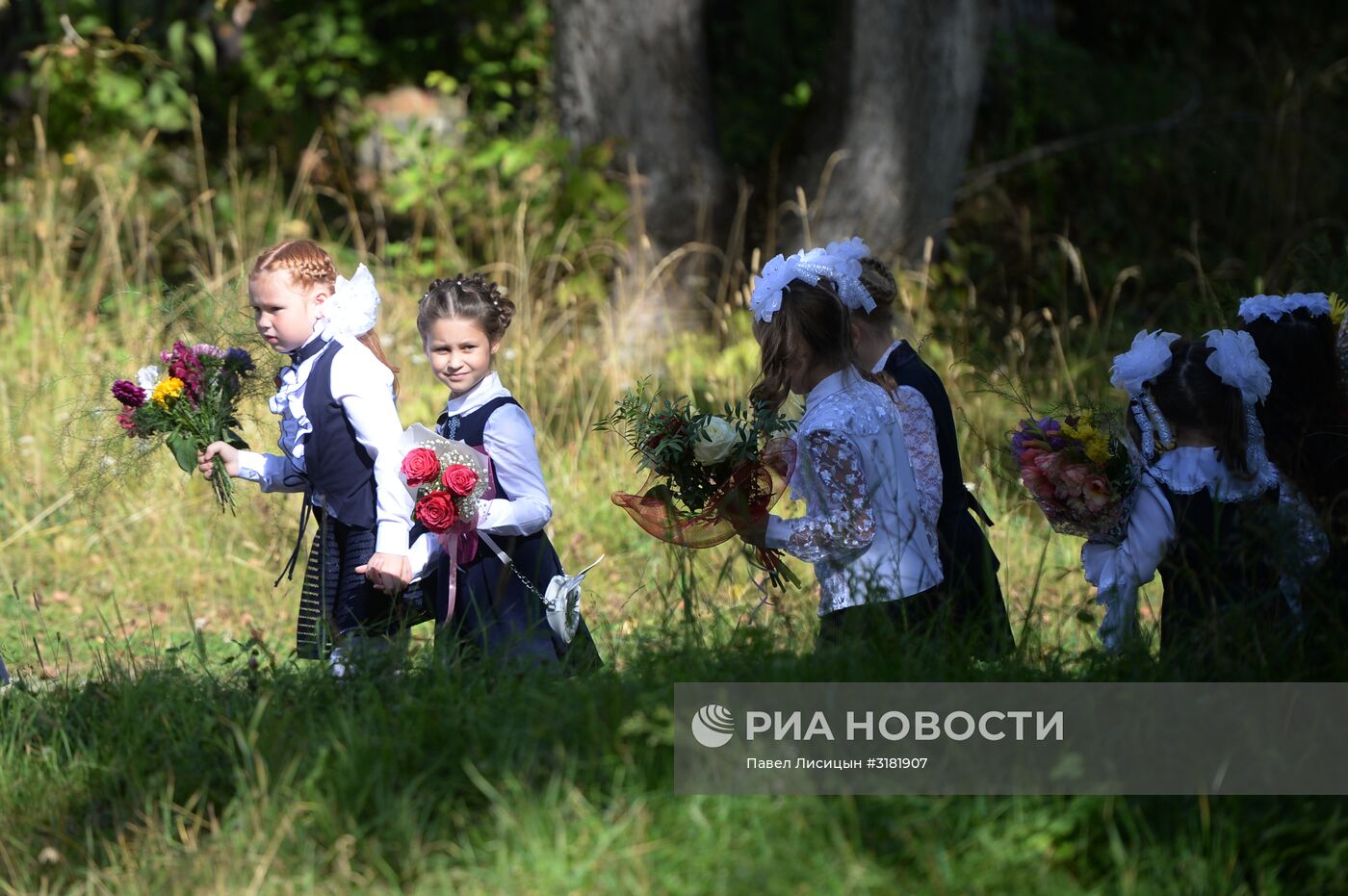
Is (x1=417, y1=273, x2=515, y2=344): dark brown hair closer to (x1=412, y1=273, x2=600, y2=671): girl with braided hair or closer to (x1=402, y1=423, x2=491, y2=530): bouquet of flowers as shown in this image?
(x1=412, y1=273, x2=600, y2=671): girl with braided hair

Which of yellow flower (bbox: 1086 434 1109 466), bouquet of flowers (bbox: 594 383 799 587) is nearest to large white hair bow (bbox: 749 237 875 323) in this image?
bouquet of flowers (bbox: 594 383 799 587)

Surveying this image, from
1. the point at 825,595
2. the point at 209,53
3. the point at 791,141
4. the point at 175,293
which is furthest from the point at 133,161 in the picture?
the point at 825,595

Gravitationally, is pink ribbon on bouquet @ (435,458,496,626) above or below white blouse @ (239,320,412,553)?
below

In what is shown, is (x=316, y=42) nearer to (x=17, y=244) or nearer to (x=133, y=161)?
(x=133, y=161)

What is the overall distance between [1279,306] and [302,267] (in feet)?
9.18

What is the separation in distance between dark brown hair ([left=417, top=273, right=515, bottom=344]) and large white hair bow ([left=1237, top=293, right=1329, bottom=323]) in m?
2.05

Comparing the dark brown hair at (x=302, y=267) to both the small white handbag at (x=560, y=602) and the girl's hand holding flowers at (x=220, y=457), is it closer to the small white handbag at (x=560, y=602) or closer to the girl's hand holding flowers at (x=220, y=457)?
the girl's hand holding flowers at (x=220, y=457)

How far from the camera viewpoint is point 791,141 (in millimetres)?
9211

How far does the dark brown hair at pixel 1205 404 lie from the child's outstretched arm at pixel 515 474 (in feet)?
Result: 5.65

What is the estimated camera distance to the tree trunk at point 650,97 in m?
8.44

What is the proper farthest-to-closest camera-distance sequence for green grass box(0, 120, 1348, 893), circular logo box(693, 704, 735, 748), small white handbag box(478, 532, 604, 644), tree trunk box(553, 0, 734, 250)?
tree trunk box(553, 0, 734, 250) → small white handbag box(478, 532, 604, 644) → circular logo box(693, 704, 735, 748) → green grass box(0, 120, 1348, 893)

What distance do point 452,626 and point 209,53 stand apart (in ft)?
23.4

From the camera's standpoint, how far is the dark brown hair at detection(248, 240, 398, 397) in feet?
14.2

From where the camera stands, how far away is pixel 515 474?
4.14 m
